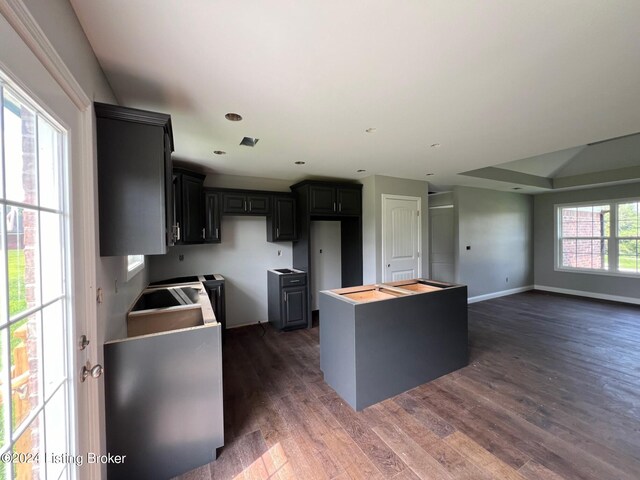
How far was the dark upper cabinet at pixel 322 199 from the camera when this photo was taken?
12.9 feet

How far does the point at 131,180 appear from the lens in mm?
1457

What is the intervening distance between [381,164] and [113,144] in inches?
117

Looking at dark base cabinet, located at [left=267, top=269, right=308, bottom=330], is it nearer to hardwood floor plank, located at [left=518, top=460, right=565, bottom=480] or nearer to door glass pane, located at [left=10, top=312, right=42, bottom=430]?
hardwood floor plank, located at [left=518, top=460, right=565, bottom=480]

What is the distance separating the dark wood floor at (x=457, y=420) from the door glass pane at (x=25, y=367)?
122 cm

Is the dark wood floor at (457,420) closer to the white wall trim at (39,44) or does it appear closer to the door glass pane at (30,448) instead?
the door glass pane at (30,448)

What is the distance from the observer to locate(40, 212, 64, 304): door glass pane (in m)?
0.92

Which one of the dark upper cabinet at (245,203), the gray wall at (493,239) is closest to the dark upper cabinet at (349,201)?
the dark upper cabinet at (245,203)

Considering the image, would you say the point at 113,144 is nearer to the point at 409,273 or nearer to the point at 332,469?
the point at 332,469

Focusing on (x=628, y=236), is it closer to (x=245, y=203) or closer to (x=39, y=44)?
(x=245, y=203)

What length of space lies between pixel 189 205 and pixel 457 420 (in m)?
3.61

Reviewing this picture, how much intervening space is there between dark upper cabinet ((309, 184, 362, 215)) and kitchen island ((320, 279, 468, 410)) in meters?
1.69

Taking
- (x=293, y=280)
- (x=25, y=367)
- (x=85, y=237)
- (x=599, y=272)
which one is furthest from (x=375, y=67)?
(x=599, y=272)

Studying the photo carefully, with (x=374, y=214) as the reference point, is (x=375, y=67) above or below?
above

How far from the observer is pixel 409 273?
446 cm
